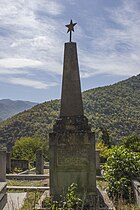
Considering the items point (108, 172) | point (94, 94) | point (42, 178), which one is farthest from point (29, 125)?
point (108, 172)

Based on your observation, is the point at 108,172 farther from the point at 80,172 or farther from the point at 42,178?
the point at 42,178

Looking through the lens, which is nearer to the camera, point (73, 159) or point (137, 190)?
point (137, 190)

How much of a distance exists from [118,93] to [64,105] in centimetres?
8454

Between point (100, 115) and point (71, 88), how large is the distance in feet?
217

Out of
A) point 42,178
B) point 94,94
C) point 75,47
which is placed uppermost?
point 94,94

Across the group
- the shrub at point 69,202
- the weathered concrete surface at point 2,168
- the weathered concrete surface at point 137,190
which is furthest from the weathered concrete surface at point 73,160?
the weathered concrete surface at point 2,168

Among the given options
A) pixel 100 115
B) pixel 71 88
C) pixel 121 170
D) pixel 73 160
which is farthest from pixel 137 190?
pixel 100 115

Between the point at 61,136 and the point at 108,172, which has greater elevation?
the point at 61,136

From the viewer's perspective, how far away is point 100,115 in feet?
246

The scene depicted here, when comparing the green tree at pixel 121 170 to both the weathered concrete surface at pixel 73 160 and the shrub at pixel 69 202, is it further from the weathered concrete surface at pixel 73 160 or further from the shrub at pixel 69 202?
the shrub at pixel 69 202

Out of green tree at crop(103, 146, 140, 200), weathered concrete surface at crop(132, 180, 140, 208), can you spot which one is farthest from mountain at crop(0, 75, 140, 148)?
weathered concrete surface at crop(132, 180, 140, 208)

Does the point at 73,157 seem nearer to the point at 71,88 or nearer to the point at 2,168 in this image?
the point at 71,88

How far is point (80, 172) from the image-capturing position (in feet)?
28.5

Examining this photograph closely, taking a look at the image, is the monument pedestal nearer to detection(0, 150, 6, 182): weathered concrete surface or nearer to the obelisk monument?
the obelisk monument
